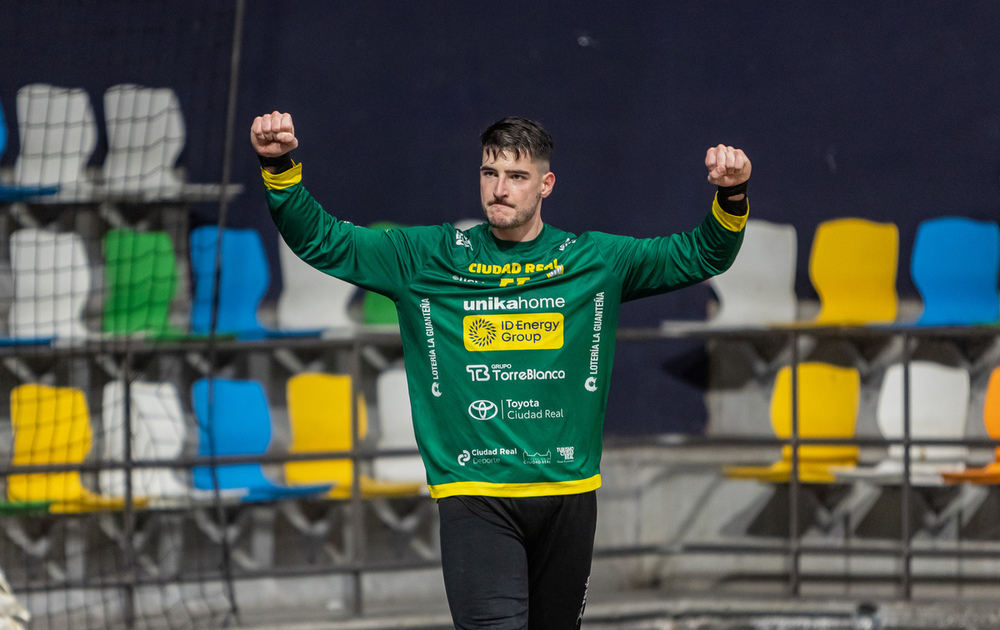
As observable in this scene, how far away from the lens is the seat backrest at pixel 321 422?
14.0 ft

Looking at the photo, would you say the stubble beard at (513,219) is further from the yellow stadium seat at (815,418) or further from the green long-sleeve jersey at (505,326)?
the yellow stadium seat at (815,418)

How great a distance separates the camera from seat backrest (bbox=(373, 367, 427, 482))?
4285 millimetres

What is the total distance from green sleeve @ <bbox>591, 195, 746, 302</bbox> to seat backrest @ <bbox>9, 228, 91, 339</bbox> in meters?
2.86

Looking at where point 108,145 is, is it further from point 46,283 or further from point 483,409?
point 483,409

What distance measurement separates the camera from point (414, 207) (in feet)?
A: 14.8

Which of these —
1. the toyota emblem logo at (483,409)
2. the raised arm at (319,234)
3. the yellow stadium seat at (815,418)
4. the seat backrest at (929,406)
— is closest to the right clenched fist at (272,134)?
the raised arm at (319,234)

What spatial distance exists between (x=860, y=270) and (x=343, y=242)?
122 inches

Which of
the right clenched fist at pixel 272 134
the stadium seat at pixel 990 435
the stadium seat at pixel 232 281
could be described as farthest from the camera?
the stadium seat at pixel 232 281

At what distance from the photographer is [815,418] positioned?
14.4ft

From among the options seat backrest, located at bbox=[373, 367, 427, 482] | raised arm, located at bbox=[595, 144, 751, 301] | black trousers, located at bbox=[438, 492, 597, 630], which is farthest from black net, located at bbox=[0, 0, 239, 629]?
raised arm, located at bbox=[595, 144, 751, 301]

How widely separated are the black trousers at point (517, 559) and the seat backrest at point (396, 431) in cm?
216

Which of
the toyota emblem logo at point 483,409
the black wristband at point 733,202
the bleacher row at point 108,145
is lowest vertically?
the toyota emblem logo at point 483,409

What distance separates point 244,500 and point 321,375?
0.63 m

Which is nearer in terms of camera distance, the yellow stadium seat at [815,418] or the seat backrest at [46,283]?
the seat backrest at [46,283]
